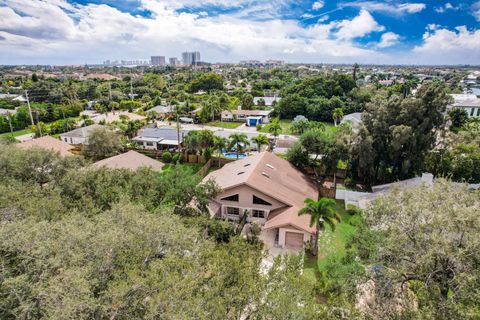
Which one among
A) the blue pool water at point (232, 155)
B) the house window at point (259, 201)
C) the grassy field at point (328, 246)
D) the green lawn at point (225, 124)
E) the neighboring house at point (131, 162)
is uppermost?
the green lawn at point (225, 124)

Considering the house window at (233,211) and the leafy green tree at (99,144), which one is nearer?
the house window at (233,211)

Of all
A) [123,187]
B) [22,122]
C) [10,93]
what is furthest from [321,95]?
[10,93]

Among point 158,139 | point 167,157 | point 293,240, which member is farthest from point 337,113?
point 293,240

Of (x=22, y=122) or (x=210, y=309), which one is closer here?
(x=210, y=309)

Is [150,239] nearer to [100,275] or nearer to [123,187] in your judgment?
[100,275]

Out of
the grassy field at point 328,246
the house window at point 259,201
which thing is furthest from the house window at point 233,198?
the grassy field at point 328,246

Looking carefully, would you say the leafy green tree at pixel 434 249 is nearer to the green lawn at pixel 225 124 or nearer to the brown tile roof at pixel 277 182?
the brown tile roof at pixel 277 182

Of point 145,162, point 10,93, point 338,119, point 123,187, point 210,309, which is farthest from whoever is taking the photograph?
point 10,93
